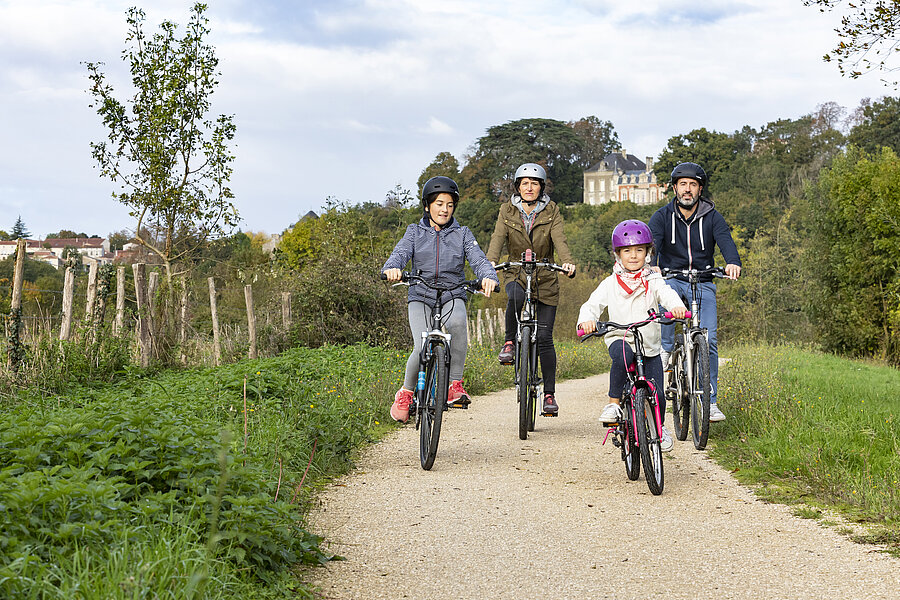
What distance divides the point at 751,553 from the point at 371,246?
17.1 m

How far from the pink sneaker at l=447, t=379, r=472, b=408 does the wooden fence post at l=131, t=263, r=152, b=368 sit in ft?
21.7

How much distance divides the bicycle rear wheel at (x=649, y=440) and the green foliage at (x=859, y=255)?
70.3ft

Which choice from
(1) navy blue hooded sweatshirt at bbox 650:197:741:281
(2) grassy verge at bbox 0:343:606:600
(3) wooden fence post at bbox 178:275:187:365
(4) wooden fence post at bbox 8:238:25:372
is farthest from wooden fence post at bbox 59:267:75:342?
(1) navy blue hooded sweatshirt at bbox 650:197:741:281

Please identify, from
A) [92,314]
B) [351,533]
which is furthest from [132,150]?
[351,533]

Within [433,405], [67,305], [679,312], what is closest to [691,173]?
[679,312]

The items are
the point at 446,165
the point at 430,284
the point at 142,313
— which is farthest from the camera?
the point at 446,165

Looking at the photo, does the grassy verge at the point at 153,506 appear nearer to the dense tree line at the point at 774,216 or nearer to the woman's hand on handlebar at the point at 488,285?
the woman's hand on handlebar at the point at 488,285

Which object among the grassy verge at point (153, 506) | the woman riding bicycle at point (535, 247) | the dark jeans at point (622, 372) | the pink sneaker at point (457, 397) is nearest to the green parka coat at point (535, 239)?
the woman riding bicycle at point (535, 247)

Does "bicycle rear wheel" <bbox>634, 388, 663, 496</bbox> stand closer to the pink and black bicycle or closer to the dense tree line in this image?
the pink and black bicycle

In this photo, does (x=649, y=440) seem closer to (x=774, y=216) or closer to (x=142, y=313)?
(x=142, y=313)

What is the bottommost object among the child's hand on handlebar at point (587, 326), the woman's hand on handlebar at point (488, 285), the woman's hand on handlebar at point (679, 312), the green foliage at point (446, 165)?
the child's hand on handlebar at point (587, 326)

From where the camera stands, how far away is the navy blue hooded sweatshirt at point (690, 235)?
25.2 feet

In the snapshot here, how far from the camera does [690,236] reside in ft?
25.3

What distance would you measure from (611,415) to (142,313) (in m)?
8.16
